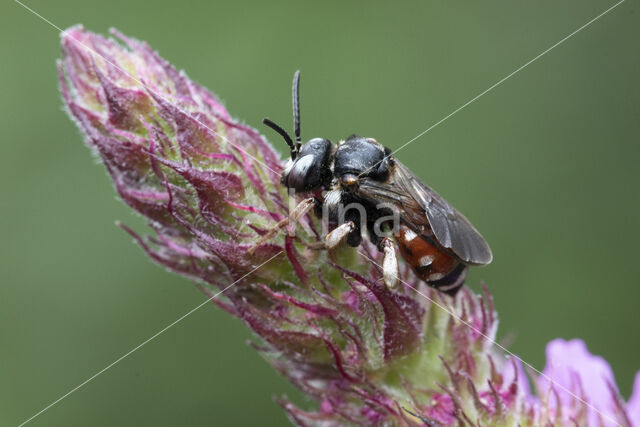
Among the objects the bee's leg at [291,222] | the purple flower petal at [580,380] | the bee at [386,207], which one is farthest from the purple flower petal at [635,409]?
the bee's leg at [291,222]

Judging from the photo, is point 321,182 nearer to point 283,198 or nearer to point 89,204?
point 283,198

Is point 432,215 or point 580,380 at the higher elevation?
point 432,215

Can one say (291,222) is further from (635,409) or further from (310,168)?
(635,409)

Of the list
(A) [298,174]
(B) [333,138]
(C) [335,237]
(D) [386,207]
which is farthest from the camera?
(B) [333,138]

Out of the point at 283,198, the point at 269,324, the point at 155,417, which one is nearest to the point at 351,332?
the point at 269,324

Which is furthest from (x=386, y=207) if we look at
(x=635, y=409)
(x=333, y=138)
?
(x=333, y=138)

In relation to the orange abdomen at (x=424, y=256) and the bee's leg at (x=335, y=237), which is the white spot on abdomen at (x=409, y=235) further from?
the bee's leg at (x=335, y=237)
